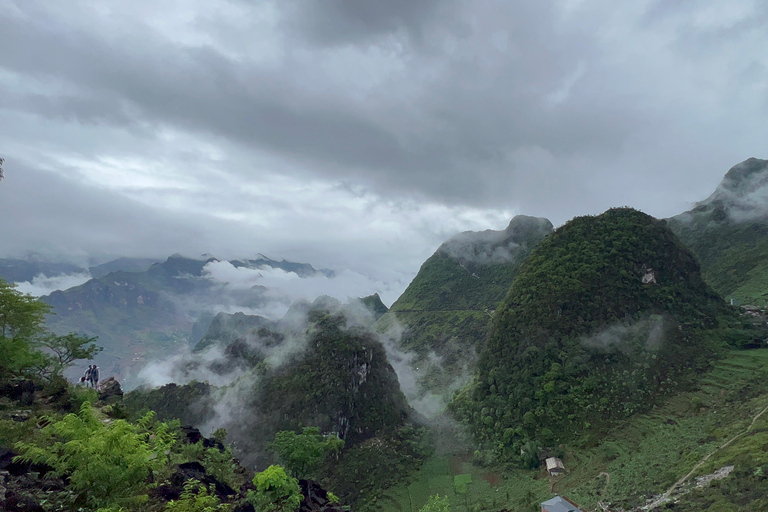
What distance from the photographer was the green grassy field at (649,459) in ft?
155

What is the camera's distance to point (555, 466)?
62.5m

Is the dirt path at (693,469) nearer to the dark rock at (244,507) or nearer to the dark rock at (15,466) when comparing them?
the dark rock at (244,507)

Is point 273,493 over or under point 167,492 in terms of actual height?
under

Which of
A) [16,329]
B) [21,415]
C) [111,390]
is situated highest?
[16,329]

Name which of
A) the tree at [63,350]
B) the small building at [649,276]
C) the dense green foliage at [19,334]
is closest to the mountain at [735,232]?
the small building at [649,276]

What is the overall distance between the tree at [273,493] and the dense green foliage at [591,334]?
5838 cm

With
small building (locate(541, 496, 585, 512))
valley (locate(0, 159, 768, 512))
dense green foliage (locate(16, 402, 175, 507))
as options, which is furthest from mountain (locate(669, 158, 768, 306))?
dense green foliage (locate(16, 402, 175, 507))

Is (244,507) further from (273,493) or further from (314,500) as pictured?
(314,500)

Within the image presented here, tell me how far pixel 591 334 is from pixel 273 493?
77.7 meters

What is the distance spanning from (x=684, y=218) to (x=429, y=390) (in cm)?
14428

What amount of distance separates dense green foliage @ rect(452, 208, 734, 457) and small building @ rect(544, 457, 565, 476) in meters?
5.86

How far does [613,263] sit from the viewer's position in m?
93.5

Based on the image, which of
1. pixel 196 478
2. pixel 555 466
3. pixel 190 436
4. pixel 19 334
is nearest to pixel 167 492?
pixel 196 478

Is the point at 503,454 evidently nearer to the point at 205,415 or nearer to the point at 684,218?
the point at 205,415
